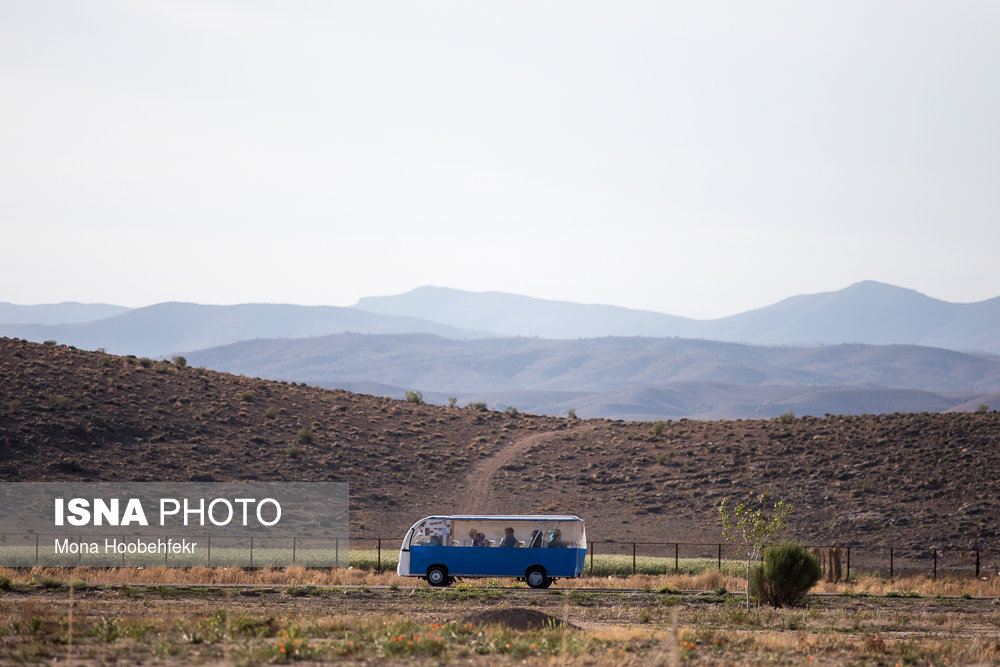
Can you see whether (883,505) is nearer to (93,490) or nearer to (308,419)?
(308,419)

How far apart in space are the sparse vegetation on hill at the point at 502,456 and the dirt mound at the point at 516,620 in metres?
42.3

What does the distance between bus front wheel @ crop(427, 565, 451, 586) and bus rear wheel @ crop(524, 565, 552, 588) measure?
2.76 metres

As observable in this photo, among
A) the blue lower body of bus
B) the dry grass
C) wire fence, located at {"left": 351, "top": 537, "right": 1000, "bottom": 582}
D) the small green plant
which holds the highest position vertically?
the small green plant

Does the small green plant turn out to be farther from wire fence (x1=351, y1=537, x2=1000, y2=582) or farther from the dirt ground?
the dirt ground

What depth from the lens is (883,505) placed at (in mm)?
68562

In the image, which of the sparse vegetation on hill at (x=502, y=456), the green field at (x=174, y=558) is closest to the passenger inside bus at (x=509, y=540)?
the green field at (x=174, y=558)

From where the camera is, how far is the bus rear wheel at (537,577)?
38.9 meters

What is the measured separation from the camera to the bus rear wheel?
128 feet

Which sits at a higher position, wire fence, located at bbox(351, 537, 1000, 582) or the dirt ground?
the dirt ground

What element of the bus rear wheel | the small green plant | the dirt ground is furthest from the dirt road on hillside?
the dirt ground

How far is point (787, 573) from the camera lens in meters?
32.4

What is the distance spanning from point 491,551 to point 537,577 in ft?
6.00

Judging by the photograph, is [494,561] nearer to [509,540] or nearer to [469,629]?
[509,540]

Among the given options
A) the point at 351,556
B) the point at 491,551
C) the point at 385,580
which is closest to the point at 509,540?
the point at 491,551
